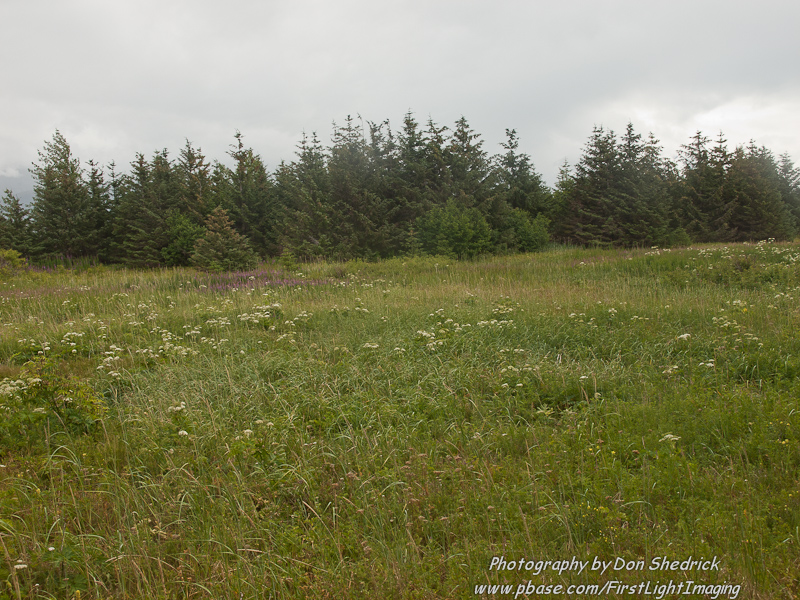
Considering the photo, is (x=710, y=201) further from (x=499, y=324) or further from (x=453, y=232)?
(x=499, y=324)

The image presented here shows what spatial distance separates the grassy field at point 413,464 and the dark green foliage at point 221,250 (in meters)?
15.0

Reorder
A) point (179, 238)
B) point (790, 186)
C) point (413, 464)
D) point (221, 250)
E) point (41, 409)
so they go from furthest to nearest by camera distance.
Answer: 1. point (790, 186)
2. point (179, 238)
3. point (221, 250)
4. point (41, 409)
5. point (413, 464)

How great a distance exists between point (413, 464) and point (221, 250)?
20.6 m

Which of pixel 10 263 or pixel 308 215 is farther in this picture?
pixel 308 215

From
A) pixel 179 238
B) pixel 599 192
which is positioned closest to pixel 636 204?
pixel 599 192

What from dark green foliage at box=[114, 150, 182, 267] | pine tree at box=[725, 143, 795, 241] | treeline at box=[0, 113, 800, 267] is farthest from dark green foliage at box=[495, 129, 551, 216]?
dark green foliage at box=[114, 150, 182, 267]

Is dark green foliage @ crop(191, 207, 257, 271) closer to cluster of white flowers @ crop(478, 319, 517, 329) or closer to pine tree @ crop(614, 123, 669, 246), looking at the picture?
cluster of white flowers @ crop(478, 319, 517, 329)

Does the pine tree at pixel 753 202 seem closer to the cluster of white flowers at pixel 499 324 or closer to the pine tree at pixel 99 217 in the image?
the cluster of white flowers at pixel 499 324

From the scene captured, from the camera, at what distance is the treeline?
79.9 feet

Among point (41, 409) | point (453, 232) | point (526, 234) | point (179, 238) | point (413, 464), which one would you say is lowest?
point (413, 464)

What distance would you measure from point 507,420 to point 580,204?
28.0 m

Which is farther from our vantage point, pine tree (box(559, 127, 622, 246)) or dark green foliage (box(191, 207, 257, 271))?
pine tree (box(559, 127, 622, 246))

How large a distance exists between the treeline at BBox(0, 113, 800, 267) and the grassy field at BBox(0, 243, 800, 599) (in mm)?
17204

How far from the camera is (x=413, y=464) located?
123 inches
